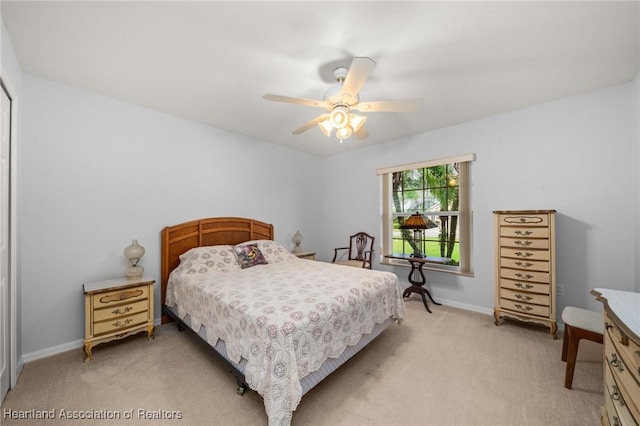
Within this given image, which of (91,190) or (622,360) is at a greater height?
(91,190)

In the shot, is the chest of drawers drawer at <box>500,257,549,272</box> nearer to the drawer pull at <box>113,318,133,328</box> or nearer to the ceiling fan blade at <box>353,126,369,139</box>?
the ceiling fan blade at <box>353,126,369,139</box>

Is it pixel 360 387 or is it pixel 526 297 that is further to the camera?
pixel 526 297

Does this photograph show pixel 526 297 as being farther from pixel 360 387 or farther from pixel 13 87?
pixel 13 87

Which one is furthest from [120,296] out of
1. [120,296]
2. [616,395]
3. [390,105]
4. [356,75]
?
[616,395]

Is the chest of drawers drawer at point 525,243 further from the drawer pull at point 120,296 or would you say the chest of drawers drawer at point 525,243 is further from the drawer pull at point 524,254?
the drawer pull at point 120,296

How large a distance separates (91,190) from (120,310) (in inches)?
49.4

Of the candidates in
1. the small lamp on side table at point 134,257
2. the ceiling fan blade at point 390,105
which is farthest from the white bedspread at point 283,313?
the ceiling fan blade at point 390,105

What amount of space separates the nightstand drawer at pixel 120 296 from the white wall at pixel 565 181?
12.2 feet

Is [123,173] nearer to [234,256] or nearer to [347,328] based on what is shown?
[234,256]

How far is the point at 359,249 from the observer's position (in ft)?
15.0

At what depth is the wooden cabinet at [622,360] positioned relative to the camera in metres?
0.98

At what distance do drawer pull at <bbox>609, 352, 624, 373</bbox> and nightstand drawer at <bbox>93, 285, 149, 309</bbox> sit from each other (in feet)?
11.3

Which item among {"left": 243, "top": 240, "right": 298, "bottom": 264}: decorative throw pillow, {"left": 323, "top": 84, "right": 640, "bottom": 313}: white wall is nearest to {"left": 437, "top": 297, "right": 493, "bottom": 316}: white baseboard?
{"left": 323, "top": 84, "right": 640, "bottom": 313}: white wall

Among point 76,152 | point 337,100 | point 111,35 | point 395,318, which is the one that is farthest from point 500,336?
point 76,152
